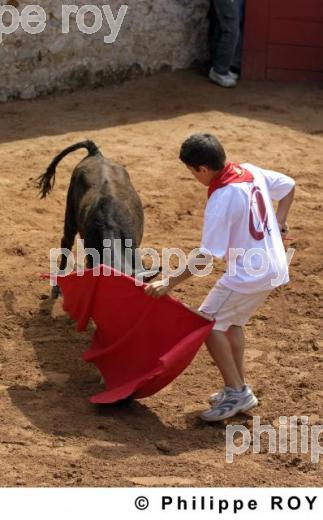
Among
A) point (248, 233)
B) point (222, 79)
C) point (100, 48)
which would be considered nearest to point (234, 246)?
point (248, 233)

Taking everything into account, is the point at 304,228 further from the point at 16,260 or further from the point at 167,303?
the point at 167,303

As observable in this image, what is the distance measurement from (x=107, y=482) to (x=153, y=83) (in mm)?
7394

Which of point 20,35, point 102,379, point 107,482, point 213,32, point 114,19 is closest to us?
point 107,482

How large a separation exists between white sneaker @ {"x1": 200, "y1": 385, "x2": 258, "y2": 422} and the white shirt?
0.62 m

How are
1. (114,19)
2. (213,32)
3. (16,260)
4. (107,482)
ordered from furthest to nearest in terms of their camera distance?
1. (213,32)
2. (114,19)
3. (16,260)
4. (107,482)

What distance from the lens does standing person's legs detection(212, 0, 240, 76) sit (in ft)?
37.9

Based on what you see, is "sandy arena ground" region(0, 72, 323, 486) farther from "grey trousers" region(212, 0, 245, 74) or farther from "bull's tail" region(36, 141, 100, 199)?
"bull's tail" region(36, 141, 100, 199)

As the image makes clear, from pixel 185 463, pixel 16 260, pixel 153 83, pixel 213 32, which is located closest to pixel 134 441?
pixel 185 463

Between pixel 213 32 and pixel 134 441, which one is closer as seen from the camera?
pixel 134 441

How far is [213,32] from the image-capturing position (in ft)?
39.8

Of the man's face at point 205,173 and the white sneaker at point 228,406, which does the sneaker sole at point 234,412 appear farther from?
the man's face at point 205,173

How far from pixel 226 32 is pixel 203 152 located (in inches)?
275

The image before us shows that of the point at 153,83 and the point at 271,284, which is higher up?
the point at 271,284

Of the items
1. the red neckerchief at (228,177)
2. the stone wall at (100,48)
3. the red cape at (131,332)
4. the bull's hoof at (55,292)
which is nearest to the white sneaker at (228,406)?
the red cape at (131,332)
